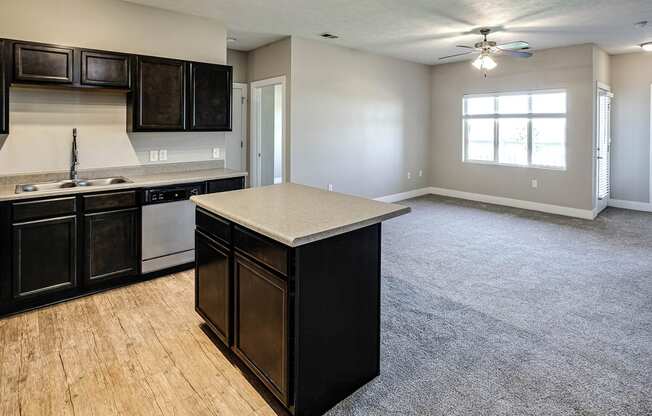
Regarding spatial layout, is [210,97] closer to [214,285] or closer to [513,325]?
[214,285]

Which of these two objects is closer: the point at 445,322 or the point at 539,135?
the point at 445,322

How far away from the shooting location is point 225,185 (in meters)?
4.08

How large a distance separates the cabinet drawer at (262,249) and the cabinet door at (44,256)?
179 cm

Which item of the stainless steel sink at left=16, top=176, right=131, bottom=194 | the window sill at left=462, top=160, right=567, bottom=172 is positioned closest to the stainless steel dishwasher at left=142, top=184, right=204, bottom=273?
the stainless steel sink at left=16, top=176, right=131, bottom=194

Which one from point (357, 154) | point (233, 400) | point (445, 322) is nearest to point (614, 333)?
point (445, 322)

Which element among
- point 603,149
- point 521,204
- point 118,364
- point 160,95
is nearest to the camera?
point 118,364

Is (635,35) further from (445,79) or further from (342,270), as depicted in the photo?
(342,270)

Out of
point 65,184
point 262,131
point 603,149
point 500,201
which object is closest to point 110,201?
point 65,184

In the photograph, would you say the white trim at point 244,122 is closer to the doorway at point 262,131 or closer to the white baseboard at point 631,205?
the doorway at point 262,131

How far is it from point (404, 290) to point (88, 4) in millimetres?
3899

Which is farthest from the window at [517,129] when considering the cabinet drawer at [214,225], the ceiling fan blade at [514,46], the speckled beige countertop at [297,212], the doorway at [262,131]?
the cabinet drawer at [214,225]

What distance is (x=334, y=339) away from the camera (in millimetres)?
2002

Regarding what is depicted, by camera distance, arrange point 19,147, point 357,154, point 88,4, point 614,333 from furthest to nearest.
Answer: point 357,154 < point 88,4 < point 19,147 < point 614,333

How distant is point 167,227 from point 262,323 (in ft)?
6.89
